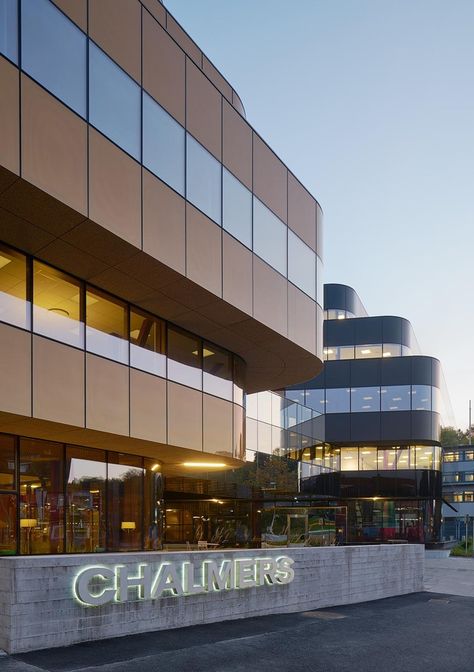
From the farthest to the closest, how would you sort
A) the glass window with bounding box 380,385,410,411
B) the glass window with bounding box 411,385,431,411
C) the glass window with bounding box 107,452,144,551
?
1. the glass window with bounding box 380,385,410,411
2. the glass window with bounding box 411,385,431,411
3. the glass window with bounding box 107,452,144,551

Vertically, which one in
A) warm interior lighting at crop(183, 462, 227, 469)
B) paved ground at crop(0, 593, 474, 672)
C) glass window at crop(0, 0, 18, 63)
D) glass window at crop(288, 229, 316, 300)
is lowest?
paved ground at crop(0, 593, 474, 672)

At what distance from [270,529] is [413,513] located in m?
25.8

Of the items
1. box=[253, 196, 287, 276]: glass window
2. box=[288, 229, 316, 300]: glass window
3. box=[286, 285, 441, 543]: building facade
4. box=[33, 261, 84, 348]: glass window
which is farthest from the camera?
box=[286, 285, 441, 543]: building facade

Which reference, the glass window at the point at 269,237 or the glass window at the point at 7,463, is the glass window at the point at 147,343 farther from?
the glass window at the point at 269,237

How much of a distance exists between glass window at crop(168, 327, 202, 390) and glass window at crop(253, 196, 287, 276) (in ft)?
9.95

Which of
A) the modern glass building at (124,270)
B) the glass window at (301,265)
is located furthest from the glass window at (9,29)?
the glass window at (301,265)

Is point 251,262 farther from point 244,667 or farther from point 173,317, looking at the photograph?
point 244,667

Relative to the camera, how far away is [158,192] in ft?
53.4

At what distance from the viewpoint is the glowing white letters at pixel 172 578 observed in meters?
12.9

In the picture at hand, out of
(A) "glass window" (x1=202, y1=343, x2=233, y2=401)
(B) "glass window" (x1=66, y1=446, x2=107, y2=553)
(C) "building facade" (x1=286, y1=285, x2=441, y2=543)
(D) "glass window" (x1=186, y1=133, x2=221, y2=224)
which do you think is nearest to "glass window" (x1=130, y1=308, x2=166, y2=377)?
(A) "glass window" (x1=202, y1=343, x2=233, y2=401)

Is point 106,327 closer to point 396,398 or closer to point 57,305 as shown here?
point 57,305

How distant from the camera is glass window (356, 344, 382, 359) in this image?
186ft

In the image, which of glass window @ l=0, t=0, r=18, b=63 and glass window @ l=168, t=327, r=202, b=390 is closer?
glass window @ l=0, t=0, r=18, b=63

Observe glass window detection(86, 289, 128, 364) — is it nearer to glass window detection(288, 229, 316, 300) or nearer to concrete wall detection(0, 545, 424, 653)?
concrete wall detection(0, 545, 424, 653)
